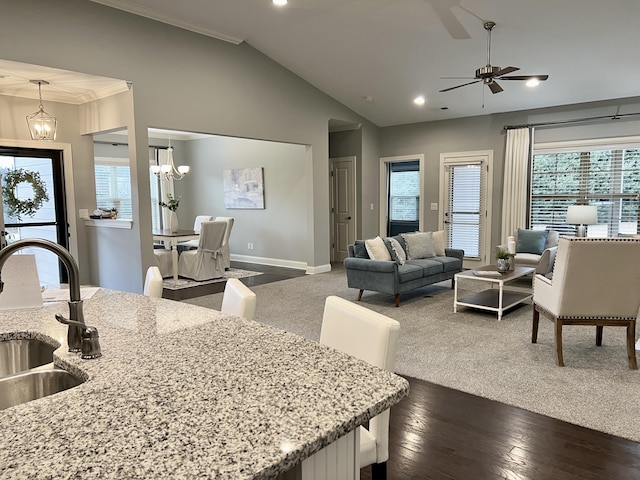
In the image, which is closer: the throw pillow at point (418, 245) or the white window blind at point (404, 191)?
the throw pillow at point (418, 245)

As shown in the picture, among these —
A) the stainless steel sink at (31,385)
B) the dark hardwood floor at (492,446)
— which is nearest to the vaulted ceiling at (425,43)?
the dark hardwood floor at (492,446)

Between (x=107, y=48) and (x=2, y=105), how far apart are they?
1.69 meters

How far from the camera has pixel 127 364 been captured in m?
1.20

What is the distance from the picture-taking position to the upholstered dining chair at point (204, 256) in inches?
285

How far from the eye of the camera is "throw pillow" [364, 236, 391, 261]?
18.4 feet

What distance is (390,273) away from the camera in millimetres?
5363

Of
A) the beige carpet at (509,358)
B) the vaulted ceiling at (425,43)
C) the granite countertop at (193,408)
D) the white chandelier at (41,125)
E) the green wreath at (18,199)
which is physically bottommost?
the beige carpet at (509,358)

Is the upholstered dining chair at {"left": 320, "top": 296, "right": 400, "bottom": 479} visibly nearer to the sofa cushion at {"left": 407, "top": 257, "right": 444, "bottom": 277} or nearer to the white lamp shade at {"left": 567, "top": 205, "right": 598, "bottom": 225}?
the sofa cushion at {"left": 407, "top": 257, "right": 444, "bottom": 277}

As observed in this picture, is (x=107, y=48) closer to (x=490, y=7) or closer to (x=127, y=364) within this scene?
(x=490, y=7)

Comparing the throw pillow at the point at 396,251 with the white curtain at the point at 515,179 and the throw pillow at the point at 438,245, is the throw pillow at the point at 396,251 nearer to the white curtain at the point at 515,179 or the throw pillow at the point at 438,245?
the throw pillow at the point at 438,245

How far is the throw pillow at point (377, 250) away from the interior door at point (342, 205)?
3.20 meters

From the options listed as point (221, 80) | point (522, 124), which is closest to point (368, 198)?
point (522, 124)

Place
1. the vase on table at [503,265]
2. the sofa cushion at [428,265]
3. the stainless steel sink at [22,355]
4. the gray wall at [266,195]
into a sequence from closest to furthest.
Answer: the stainless steel sink at [22,355], the vase on table at [503,265], the sofa cushion at [428,265], the gray wall at [266,195]

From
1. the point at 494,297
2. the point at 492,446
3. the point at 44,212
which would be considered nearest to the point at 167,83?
the point at 44,212
